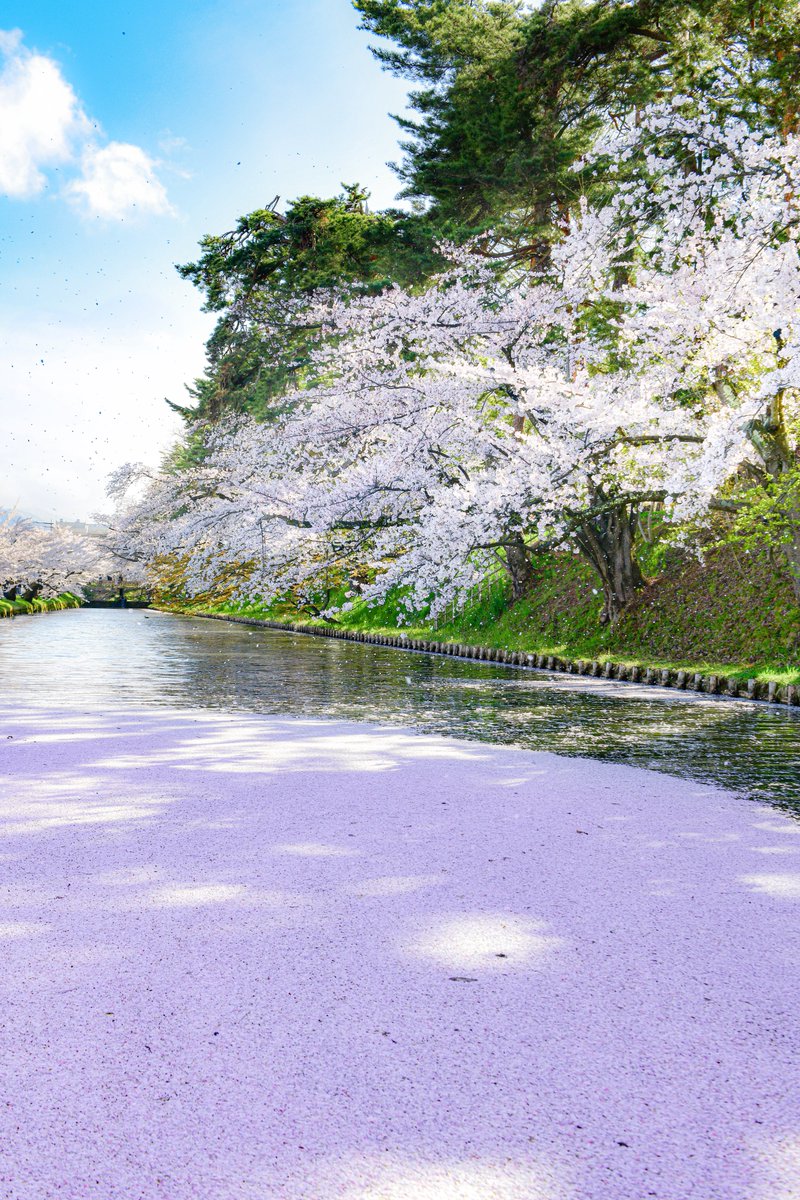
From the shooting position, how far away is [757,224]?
11.1 m

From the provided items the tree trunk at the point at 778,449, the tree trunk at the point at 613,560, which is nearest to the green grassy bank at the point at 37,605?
the tree trunk at the point at 613,560

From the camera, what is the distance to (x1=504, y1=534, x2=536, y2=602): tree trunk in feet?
65.4

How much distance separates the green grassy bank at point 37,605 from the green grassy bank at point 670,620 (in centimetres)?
2628

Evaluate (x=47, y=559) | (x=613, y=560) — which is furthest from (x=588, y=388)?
(x=47, y=559)

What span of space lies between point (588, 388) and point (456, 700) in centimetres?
444

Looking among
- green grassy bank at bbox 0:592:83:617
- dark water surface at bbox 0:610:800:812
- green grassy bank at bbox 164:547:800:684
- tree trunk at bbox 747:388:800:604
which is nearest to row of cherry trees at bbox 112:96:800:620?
tree trunk at bbox 747:388:800:604

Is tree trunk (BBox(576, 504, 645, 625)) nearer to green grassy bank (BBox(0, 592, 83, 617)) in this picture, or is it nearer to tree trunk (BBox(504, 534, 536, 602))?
tree trunk (BBox(504, 534, 536, 602))

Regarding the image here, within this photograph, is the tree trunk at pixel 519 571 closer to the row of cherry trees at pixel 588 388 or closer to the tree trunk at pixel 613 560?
the row of cherry trees at pixel 588 388

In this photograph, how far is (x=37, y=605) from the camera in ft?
157

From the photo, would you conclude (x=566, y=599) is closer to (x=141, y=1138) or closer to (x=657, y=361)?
(x=657, y=361)

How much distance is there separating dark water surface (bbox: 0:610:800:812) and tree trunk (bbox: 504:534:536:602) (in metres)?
2.71

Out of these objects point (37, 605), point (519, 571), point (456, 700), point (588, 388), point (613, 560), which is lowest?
point (456, 700)

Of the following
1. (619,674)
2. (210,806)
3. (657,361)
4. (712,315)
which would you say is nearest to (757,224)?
(712,315)

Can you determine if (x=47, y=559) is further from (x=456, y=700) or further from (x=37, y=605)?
(x=456, y=700)
